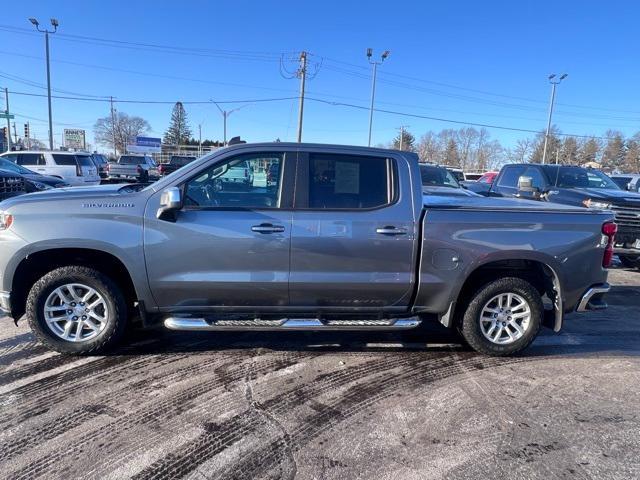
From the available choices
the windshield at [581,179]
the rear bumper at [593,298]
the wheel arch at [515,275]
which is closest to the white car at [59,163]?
the windshield at [581,179]

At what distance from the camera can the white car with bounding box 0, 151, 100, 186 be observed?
17.7m

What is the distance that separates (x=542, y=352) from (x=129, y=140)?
99803mm

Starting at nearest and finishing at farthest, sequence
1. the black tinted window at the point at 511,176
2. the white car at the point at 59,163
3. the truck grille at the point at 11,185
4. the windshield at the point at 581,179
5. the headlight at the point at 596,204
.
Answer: the headlight at the point at 596,204 < the truck grille at the point at 11,185 < the windshield at the point at 581,179 < the black tinted window at the point at 511,176 < the white car at the point at 59,163

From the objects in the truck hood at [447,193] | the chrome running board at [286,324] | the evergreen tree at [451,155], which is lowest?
the chrome running board at [286,324]

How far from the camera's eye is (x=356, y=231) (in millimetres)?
3881

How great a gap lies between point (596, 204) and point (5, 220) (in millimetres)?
8836

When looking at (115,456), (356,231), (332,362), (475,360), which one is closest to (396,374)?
(332,362)

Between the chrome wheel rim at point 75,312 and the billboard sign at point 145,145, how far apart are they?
67.5 m

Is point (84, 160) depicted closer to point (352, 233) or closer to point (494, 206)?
point (352, 233)

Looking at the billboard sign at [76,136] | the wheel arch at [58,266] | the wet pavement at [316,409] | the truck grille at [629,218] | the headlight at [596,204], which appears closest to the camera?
the wet pavement at [316,409]

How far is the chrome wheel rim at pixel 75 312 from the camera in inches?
152

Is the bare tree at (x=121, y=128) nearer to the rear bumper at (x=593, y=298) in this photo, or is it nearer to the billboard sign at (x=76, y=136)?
the billboard sign at (x=76, y=136)

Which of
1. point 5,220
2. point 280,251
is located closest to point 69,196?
point 5,220

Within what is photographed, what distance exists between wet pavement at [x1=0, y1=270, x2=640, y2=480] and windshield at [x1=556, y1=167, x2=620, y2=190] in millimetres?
5750
